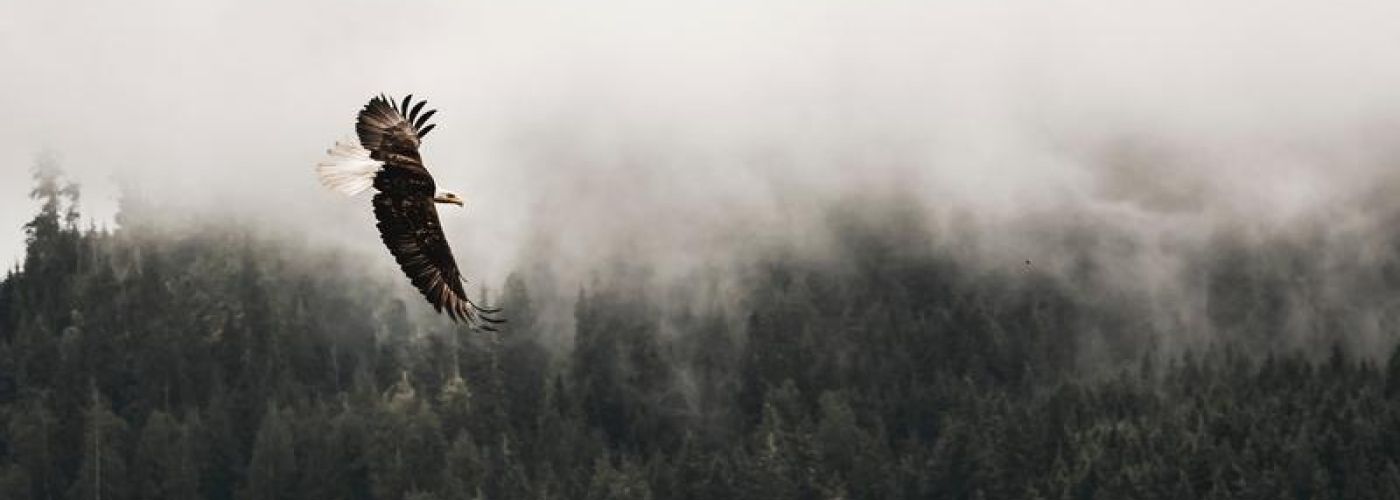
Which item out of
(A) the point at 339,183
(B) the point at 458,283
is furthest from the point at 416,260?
(A) the point at 339,183

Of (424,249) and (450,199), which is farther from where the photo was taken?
(424,249)

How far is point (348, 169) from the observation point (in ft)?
235

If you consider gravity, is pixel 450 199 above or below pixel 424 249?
below

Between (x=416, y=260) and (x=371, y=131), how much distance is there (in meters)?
3.37

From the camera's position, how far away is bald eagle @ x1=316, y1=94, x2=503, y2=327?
71.5 metres

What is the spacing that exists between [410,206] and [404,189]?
995 mm

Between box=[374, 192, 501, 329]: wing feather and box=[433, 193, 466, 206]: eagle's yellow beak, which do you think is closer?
box=[433, 193, 466, 206]: eagle's yellow beak

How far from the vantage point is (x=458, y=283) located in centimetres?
7662

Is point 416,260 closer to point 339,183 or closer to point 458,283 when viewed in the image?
point 458,283

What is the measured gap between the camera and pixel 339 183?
69.9 meters

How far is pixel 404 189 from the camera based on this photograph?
72.6m

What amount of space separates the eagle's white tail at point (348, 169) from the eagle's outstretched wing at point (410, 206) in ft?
0.73

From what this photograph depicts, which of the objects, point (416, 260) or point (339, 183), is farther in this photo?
point (416, 260)

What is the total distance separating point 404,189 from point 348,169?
152 cm
